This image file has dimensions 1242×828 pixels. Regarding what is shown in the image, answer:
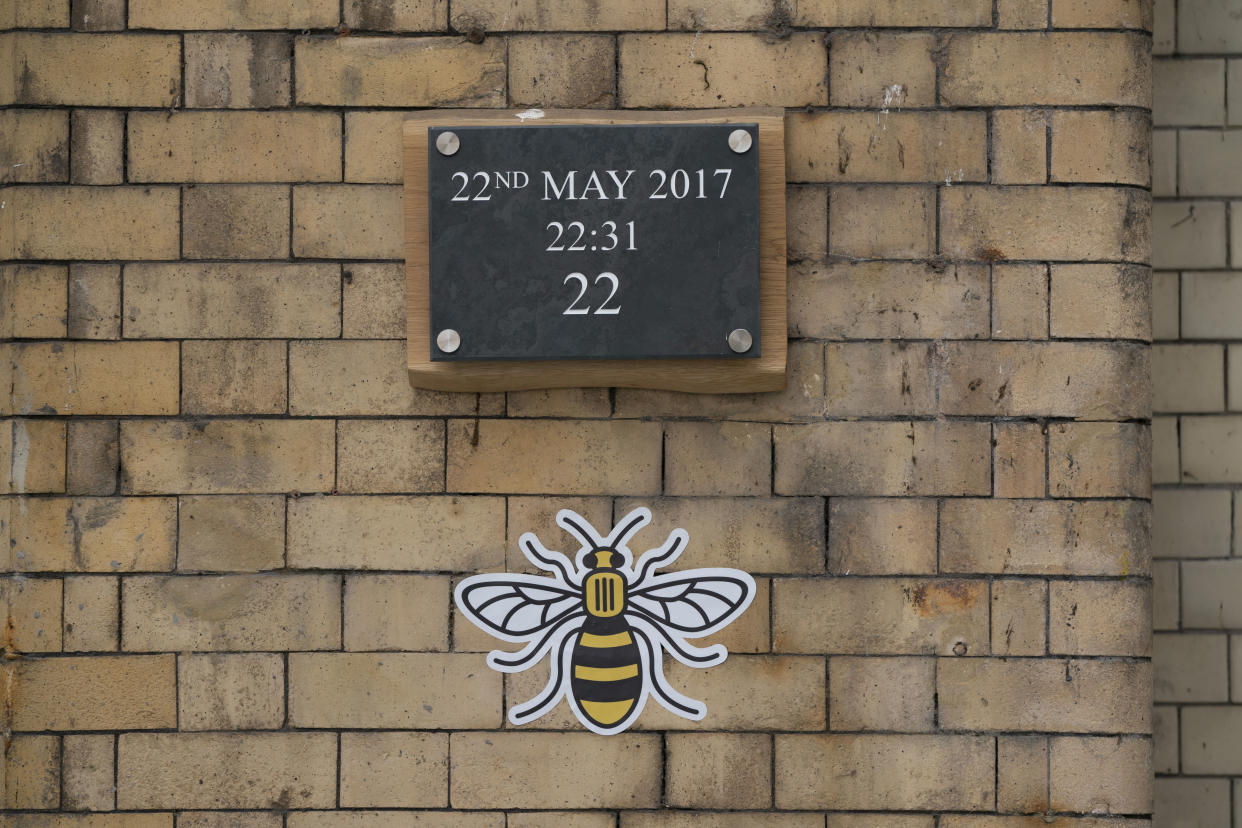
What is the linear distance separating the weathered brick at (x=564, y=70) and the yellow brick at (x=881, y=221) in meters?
0.62

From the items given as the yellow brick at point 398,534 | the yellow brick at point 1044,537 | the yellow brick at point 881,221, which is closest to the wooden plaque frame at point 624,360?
the yellow brick at point 881,221

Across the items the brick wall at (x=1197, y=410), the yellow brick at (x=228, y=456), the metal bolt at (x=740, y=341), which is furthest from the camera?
the brick wall at (x=1197, y=410)

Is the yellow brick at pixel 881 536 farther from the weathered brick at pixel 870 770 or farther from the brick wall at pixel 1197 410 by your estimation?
the brick wall at pixel 1197 410

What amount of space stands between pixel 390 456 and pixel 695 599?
825mm

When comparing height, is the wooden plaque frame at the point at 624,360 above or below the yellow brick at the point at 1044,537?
above

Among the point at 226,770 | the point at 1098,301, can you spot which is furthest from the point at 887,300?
the point at 226,770

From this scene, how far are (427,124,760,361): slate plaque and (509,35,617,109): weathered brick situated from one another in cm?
12

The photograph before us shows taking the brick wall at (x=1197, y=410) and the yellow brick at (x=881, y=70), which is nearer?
the yellow brick at (x=881, y=70)

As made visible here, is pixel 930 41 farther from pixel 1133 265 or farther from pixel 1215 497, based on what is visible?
pixel 1215 497

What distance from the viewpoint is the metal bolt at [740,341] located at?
2332 millimetres

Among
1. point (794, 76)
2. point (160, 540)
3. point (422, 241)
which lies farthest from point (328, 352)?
point (794, 76)

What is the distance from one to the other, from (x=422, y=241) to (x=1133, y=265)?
1.73 meters

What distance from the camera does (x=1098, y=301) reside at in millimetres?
2414

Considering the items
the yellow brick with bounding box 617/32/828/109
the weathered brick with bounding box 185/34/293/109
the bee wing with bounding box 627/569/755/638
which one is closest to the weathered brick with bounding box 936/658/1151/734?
the bee wing with bounding box 627/569/755/638
